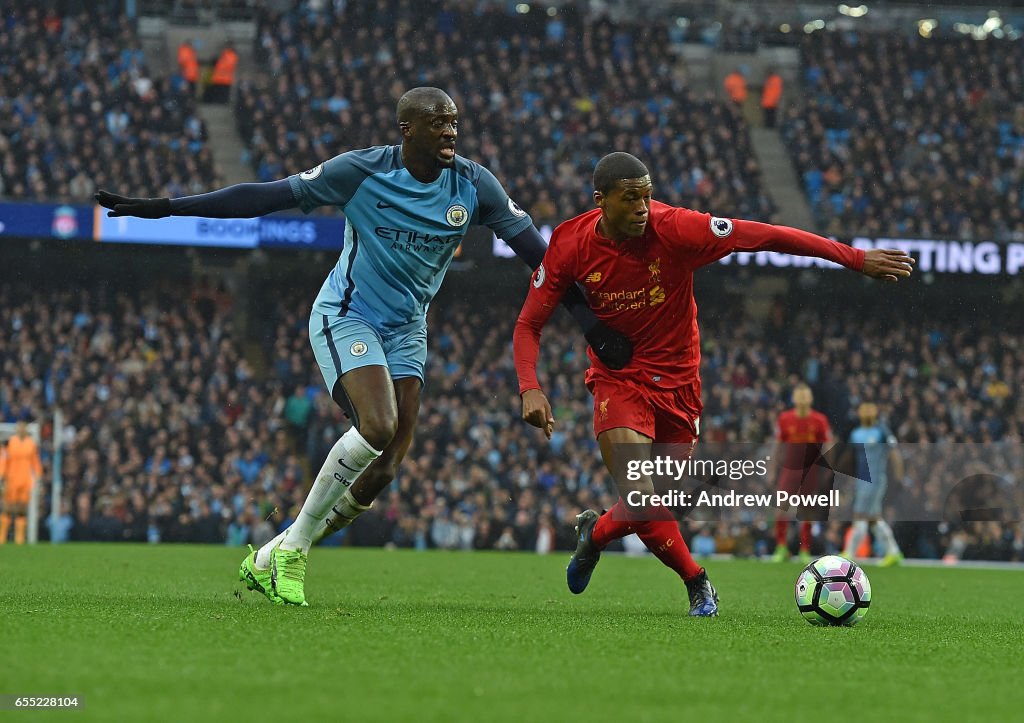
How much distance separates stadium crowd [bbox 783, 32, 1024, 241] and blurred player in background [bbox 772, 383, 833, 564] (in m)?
9.21

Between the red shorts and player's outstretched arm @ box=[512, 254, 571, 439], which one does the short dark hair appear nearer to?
player's outstretched arm @ box=[512, 254, 571, 439]

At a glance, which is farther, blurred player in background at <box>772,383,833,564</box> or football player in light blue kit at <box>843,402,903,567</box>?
football player in light blue kit at <box>843,402,903,567</box>

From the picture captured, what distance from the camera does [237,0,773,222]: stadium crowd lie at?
86.4ft

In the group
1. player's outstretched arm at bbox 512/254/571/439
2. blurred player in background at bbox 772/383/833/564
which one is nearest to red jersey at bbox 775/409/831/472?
blurred player in background at bbox 772/383/833/564

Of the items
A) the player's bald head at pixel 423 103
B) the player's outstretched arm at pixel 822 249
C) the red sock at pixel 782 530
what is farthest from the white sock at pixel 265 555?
the red sock at pixel 782 530

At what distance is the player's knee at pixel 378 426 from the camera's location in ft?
22.7

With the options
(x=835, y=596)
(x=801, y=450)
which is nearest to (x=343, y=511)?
(x=835, y=596)

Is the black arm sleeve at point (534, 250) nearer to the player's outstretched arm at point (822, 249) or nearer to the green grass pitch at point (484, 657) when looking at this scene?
the player's outstretched arm at point (822, 249)

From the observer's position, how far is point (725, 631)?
619 cm

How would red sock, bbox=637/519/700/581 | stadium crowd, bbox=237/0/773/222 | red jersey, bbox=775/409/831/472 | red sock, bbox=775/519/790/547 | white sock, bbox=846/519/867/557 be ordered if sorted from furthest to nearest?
stadium crowd, bbox=237/0/773/222
red sock, bbox=775/519/790/547
white sock, bbox=846/519/867/557
red jersey, bbox=775/409/831/472
red sock, bbox=637/519/700/581

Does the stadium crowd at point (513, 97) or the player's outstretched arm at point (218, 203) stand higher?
the stadium crowd at point (513, 97)

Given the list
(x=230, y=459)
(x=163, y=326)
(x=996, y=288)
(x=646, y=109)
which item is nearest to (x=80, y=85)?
(x=163, y=326)

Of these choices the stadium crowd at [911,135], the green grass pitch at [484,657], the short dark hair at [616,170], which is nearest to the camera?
the green grass pitch at [484,657]

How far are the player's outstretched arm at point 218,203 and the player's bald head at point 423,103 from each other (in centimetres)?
69
